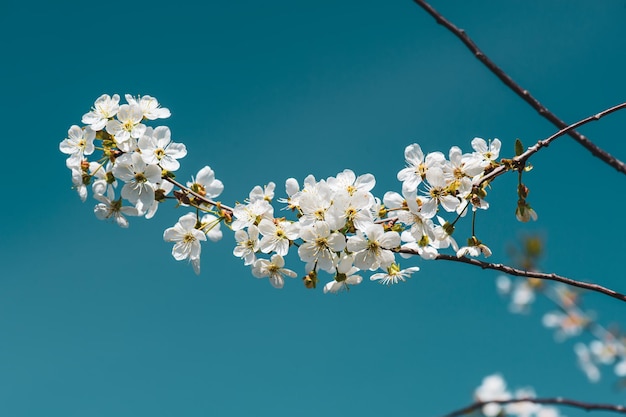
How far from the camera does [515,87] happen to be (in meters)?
1.69

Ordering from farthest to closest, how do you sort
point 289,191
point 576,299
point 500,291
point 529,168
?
point 500,291 < point 576,299 < point 289,191 < point 529,168

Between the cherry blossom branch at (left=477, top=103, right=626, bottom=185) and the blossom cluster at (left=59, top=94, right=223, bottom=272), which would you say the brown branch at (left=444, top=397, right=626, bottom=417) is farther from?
the blossom cluster at (left=59, top=94, right=223, bottom=272)

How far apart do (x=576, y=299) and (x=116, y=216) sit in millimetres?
3993

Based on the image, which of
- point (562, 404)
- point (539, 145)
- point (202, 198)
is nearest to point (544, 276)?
point (539, 145)

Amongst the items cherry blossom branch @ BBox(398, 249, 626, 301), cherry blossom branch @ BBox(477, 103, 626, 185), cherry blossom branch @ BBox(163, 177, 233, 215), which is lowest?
cherry blossom branch @ BBox(398, 249, 626, 301)

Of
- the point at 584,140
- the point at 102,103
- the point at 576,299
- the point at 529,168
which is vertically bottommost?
the point at 584,140

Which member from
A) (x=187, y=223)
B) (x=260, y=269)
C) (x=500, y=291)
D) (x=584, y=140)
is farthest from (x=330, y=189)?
(x=500, y=291)

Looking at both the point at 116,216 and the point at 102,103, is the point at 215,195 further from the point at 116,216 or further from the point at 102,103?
the point at 102,103

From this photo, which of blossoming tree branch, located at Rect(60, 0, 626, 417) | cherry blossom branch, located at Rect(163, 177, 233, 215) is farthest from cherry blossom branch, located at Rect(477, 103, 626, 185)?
cherry blossom branch, located at Rect(163, 177, 233, 215)

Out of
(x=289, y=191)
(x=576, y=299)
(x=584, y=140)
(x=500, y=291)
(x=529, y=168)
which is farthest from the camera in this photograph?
(x=500, y=291)

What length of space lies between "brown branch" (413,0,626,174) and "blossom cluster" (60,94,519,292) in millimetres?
373

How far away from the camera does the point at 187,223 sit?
7.91ft

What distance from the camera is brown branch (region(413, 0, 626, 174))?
1654 millimetres

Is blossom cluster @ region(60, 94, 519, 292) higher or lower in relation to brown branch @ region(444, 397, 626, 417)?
higher
